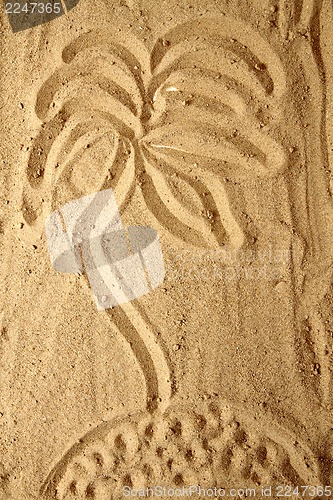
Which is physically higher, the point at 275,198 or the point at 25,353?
the point at 275,198

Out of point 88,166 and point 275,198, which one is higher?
point 88,166

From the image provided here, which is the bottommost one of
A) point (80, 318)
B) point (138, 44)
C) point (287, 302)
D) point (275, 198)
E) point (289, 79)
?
point (287, 302)

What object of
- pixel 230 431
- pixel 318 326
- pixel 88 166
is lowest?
pixel 230 431

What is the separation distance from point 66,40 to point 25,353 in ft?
4.34

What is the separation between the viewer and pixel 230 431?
1.55 metres

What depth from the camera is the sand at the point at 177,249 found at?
156 centimetres

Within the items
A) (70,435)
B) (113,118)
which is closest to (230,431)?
(70,435)

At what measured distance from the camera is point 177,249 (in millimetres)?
1610

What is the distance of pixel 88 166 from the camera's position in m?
1.63

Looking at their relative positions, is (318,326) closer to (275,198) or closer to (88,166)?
(275,198)

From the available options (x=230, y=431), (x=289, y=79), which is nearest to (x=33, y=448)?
(x=230, y=431)

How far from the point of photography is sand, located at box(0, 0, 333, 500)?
1.56 meters

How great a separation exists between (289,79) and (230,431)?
1.43 meters

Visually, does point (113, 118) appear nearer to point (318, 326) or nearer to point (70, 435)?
point (318, 326)
